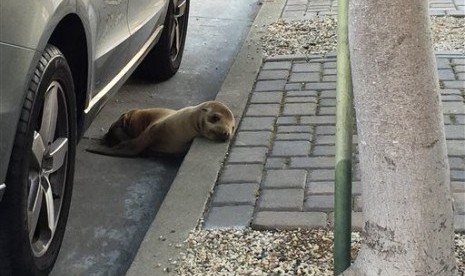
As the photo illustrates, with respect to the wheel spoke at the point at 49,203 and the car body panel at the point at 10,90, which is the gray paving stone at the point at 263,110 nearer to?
the wheel spoke at the point at 49,203

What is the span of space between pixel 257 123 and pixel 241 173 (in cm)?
83

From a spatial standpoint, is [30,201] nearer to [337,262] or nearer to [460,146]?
[337,262]

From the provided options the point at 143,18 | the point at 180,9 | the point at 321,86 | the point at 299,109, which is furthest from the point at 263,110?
the point at 180,9

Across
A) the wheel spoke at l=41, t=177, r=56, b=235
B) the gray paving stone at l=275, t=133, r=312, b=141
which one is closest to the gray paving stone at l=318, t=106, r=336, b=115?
the gray paving stone at l=275, t=133, r=312, b=141

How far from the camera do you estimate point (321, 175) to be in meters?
4.55

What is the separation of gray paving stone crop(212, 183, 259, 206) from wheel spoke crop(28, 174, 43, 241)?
41.6 inches

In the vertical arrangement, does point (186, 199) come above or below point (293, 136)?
above

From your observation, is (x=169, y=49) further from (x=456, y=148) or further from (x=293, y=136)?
(x=456, y=148)

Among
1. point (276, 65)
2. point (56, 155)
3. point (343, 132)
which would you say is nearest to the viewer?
point (343, 132)

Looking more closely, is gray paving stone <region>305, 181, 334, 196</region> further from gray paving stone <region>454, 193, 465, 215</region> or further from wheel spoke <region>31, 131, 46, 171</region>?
wheel spoke <region>31, 131, 46, 171</region>

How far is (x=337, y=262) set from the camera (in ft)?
10.5

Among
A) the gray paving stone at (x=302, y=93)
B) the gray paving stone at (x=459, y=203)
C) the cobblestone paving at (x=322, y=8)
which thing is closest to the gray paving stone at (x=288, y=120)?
the gray paving stone at (x=302, y=93)

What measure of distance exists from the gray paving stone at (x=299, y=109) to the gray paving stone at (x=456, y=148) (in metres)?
1.02

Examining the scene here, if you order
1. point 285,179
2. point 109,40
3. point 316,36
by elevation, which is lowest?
point 316,36
